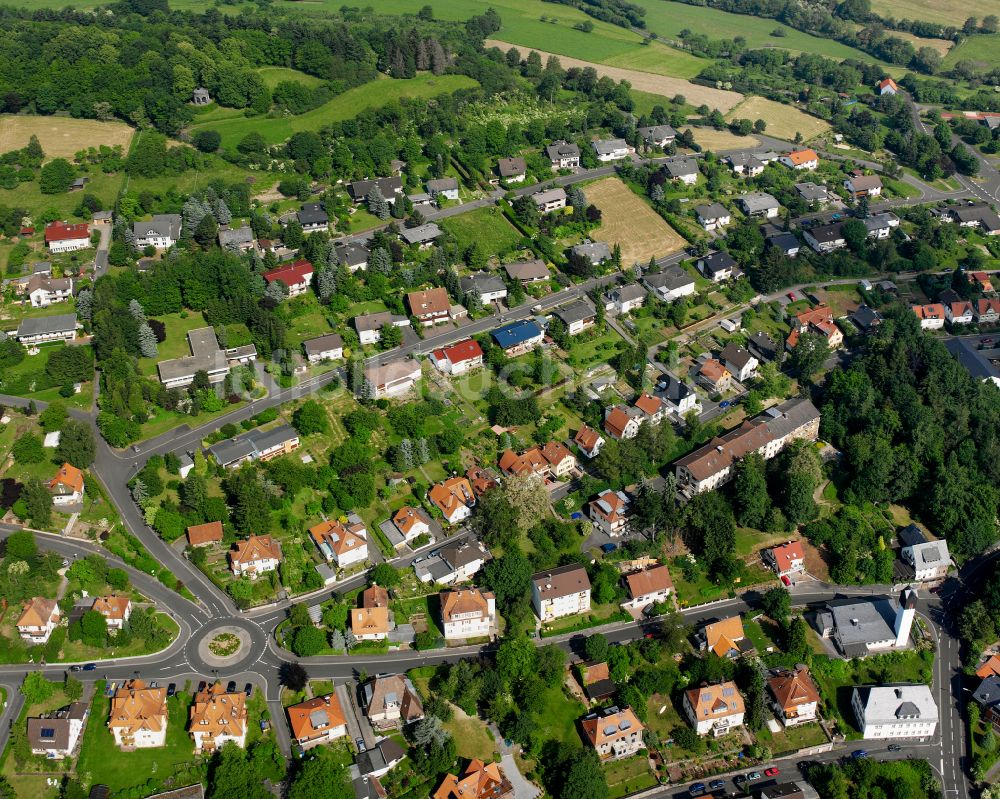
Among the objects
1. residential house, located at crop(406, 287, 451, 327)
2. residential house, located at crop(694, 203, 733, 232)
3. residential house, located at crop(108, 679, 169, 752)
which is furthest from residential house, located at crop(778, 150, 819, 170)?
residential house, located at crop(108, 679, 169, 752)

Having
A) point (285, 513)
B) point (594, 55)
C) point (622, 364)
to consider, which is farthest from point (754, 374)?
point (594, 55)

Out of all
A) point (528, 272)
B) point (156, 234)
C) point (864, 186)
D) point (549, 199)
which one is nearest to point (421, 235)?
point (528, 272)

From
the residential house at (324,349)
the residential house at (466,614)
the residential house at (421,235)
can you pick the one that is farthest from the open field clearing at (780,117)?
the residential house at (466,614)

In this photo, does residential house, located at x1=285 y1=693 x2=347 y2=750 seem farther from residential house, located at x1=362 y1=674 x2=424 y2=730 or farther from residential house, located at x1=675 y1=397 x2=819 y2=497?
residential house, located at x1=675 y1=397 x2=819 y2=497

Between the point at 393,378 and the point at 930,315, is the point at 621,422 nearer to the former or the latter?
the point at 393,378

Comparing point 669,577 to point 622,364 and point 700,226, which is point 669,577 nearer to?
point 622,364
